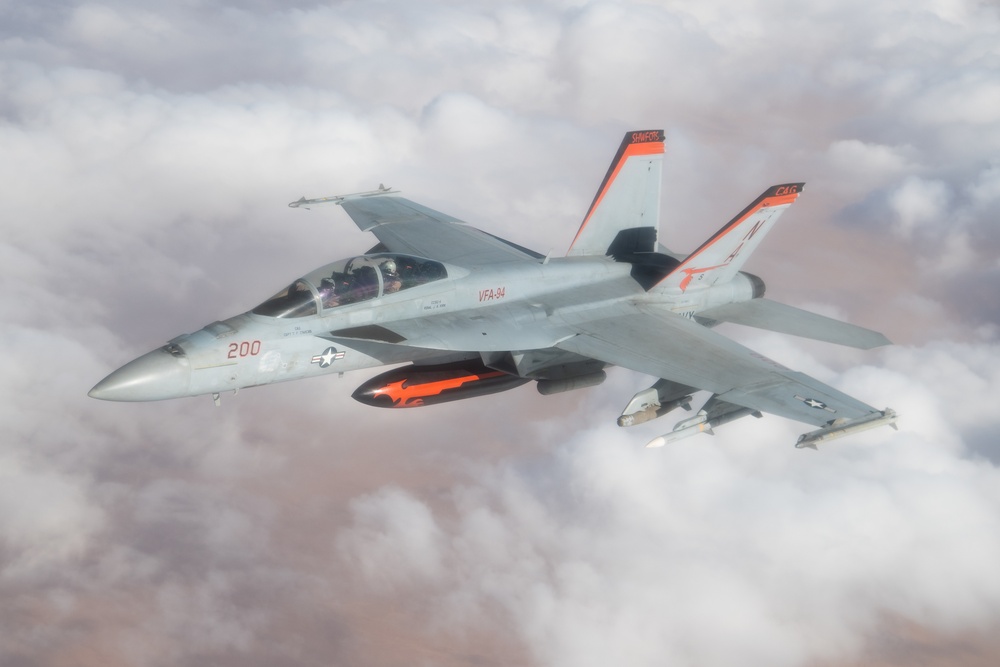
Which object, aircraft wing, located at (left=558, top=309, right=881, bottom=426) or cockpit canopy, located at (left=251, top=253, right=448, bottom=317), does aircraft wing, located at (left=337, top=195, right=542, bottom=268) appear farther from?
aircraft wing, located at (left=558, top=309, right=881, bottom=426)

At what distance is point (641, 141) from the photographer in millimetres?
18797

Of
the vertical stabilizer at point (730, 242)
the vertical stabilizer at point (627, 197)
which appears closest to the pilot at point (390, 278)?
the vertical stabilizer at point (627, 197)

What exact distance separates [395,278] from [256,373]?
2.59 m

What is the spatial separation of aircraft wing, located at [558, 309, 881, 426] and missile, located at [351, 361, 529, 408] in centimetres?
155

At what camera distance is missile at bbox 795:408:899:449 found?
45.1ft

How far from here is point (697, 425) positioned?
14828 millimetres

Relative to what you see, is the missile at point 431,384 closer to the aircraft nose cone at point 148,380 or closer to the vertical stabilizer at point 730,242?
the aircraft nose cone at point 148,380

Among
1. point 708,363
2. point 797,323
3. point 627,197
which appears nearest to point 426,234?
point 627,197

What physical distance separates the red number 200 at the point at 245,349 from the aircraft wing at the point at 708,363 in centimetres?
473

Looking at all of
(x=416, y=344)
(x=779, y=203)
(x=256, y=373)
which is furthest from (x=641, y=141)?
(x=256, y=373)

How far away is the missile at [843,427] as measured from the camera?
13.7 m

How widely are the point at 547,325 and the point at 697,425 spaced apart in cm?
293

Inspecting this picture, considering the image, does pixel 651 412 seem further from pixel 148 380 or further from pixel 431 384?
pixel 148 380

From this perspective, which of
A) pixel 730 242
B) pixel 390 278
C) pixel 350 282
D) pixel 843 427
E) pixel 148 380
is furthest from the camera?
pixel 730 242
